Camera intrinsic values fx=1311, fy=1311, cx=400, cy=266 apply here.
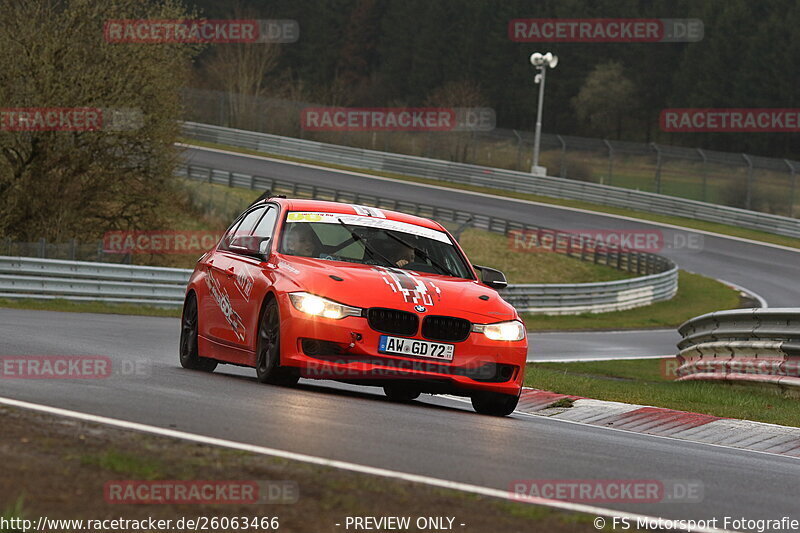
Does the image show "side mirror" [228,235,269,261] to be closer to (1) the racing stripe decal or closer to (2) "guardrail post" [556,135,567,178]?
(1) the racing stripe decal

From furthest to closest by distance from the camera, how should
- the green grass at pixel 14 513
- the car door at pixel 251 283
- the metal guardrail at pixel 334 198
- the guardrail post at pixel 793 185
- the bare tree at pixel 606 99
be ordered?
the bare tree at pixel 606 99
the guardrail post at pixel 793 185
the metal guardrail at pixel 334 198
the car door at pixel 251 283
the green grass at pixel 14 513

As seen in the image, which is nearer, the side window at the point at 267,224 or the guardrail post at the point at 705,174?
the side window at the point at 267,224

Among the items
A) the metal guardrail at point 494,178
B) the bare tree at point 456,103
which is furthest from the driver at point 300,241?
the bare tree at point 456,103

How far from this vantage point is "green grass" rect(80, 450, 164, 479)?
5.69 meters

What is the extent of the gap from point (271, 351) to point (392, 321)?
1.03m

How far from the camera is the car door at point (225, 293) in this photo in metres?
11.4

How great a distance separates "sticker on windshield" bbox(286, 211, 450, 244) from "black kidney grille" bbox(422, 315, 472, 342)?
1.64 m

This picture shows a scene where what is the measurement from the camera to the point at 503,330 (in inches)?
419

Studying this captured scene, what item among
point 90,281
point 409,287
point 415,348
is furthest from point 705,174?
point 415,348

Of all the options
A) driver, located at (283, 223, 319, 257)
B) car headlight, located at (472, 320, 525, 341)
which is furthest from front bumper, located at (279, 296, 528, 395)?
driver, located at (283, 223, 319, 257)

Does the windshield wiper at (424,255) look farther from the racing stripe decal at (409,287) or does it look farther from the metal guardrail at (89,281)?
the metal guardrail at (89,281)

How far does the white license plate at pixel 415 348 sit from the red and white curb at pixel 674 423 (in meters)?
2.03

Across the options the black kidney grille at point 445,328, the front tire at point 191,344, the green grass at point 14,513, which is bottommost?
the front tire at point 191,344

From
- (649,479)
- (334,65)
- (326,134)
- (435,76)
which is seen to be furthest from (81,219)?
(334,65)
